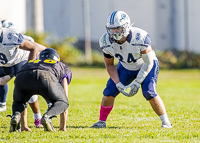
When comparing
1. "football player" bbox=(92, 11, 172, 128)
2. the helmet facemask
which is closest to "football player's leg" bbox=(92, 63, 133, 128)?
"football player" bbox=(92, 11, 172, 128)

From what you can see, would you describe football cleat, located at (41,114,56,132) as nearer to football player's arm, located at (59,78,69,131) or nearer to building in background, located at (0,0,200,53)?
football player's arm, located at (59,78,69,131)

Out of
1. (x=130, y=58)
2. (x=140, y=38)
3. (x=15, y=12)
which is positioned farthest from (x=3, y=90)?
(x=15, y=12)

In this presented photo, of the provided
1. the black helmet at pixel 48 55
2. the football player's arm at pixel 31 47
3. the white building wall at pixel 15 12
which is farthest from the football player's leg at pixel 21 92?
the white building wall at pixel 15 12

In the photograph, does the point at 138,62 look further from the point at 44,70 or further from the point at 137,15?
the point at 137,15

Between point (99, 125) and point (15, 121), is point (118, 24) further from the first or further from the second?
point (15, 121)

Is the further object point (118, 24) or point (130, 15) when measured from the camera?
point (130, 15)

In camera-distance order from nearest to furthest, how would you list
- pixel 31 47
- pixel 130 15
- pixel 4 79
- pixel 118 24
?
pixel 118 24
pixel 31 47
pixel 4 79
pixel 130 15

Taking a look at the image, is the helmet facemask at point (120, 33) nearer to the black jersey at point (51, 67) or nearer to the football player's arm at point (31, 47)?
the black jersey at point (51, 67)

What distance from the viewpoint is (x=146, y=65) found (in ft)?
16.9

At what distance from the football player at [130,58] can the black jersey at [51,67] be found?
62 cm

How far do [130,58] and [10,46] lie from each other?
164 centimetres

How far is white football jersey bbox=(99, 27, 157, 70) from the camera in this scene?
507 centimetres

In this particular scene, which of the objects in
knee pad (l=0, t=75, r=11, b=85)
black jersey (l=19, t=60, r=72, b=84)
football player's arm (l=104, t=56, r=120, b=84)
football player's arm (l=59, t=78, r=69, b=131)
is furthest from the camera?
knee pad (l=0, t=75, r=11, b=85)

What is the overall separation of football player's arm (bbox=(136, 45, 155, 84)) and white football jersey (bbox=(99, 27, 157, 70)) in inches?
3.1
